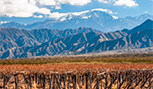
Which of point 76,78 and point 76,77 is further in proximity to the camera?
point 76,78

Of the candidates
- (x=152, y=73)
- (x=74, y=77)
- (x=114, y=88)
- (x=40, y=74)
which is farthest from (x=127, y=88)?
(x=40, y=74)

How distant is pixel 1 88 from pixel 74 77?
1289cm

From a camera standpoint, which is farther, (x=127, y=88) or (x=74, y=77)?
(x=127, y=88)

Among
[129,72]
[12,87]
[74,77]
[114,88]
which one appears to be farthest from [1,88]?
[129,72]

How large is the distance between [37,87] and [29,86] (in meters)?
3.34

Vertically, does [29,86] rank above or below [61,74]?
below

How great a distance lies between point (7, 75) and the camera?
29578 millimetres

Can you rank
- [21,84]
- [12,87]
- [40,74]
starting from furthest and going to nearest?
[21,84] < [12,87] < [40,74]

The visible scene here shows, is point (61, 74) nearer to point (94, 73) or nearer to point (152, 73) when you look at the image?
point (94, 73)

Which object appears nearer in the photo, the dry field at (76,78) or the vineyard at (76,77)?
the vineyard at (76,77)

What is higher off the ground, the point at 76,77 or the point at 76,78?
the point at 76,77

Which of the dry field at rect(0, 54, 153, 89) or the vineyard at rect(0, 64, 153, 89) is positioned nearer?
the vineyard at rect(0, 64, 153, 89)

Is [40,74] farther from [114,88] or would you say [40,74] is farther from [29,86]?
[114,88]

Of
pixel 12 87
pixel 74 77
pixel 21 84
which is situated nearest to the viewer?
pixel 74 77
